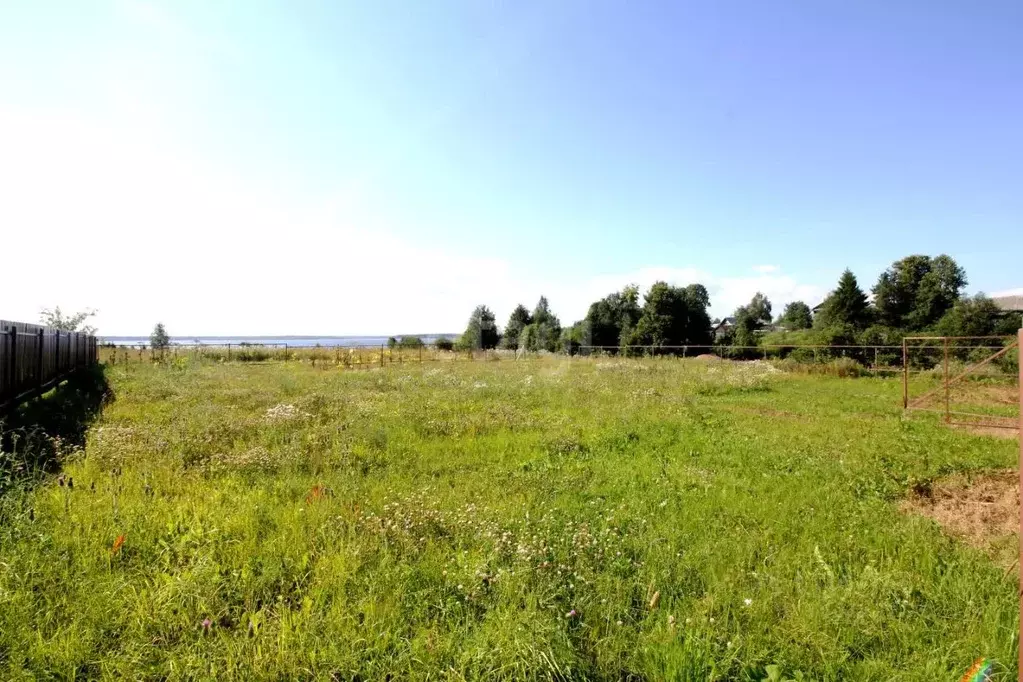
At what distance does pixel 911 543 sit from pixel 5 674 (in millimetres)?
6359

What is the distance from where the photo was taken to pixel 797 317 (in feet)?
208

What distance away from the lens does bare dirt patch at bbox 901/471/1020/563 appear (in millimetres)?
4316

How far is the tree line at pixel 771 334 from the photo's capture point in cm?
2686

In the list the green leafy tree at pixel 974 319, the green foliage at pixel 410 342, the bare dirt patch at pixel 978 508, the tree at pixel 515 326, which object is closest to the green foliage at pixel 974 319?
the green leafy tree at pixel 974 319

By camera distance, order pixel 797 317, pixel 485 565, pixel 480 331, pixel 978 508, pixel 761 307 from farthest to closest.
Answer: pixel 761 307 → pixel 797 317 → pixel 480 331 → pixel 978 508 → pixel 485 565

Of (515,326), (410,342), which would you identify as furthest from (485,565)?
A: (515,326)

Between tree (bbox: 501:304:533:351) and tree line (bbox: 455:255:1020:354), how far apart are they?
0.11 m

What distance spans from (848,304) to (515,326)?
29.6 metres

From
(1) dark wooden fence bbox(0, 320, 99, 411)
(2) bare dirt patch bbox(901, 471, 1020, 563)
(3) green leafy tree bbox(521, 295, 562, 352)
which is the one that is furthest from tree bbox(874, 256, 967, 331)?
(1) dark wooden fence bbox(0, 320, 99, 411)

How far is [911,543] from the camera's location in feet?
13.2

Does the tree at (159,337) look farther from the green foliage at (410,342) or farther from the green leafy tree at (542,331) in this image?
the green leafy tree at (542,331)

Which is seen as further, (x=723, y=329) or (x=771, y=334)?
(x=723, y=329)

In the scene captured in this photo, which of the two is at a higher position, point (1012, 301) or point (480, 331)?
point (1012, 301)

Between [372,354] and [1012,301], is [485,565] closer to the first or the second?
[372,354]
